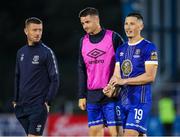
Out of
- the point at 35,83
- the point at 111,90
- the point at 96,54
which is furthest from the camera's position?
the point at 35,83

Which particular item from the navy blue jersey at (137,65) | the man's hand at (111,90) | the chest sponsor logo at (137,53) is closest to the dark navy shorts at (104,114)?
the man's hand at (111,90)

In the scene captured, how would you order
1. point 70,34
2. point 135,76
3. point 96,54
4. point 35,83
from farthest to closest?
1. point 70,34
2. point 35,83
3. point 96,54
4. point 135,76

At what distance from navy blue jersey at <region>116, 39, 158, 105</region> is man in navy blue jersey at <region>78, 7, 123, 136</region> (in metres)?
0.52

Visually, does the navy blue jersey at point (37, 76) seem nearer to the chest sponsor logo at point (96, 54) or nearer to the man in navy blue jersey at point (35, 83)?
the man in navy blue jersey at point (35, 83)

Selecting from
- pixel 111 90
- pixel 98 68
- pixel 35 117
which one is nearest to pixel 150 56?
pixel 111 90

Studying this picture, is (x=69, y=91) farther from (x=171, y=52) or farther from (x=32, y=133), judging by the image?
(x=32, y=133)

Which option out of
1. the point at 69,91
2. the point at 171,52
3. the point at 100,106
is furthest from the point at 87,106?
the point at 171,52

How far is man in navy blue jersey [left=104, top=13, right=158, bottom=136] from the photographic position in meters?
11.1

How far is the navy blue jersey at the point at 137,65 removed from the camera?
36.6ft

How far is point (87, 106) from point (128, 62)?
1.16m

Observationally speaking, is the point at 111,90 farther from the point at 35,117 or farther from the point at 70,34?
the point at 70,34

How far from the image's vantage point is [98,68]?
38.8 feet

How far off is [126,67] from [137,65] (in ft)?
0.56

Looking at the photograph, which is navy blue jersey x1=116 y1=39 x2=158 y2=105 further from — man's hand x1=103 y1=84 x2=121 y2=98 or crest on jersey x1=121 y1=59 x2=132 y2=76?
man's hand x1=103 y1=84 x2=121 y2=98
